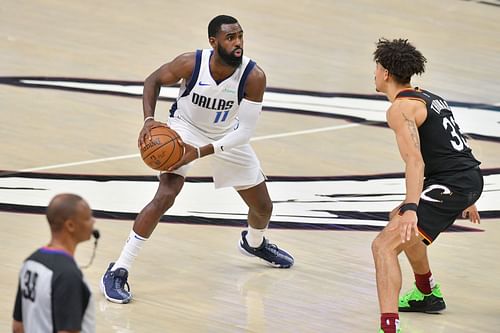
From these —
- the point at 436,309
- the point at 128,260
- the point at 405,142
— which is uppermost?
the point at 405,142

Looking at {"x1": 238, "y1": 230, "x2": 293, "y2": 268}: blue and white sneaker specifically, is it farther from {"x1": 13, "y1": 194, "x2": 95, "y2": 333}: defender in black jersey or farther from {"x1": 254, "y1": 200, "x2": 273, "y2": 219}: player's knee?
{"x1": 13, "y1": 194, "x2": 95, "y2": 333}: defender in black jersey

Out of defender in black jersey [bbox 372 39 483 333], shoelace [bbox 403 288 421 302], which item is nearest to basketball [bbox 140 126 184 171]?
defender in black jersey [bbox 372 39 483 333]

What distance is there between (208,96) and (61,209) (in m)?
3.73

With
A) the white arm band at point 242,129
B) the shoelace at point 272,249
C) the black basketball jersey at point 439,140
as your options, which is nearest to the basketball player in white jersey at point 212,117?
the white arm band at point 242,129

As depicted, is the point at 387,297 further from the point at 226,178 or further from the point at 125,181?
the point at 125,181

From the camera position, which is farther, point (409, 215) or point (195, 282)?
point (195, 282)

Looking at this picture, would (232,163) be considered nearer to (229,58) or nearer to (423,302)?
(229,58)

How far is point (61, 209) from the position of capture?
4746 mm

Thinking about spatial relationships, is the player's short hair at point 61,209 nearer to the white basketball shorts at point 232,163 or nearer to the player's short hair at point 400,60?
the player's short hair at point 400,60

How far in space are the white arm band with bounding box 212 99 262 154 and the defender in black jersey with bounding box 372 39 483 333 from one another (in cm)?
115

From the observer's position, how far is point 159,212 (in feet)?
26.6

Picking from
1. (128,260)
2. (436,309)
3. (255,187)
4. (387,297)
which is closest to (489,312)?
(436,309)

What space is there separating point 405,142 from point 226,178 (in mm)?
1849

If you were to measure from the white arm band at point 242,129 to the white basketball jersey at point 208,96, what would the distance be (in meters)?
0.13
